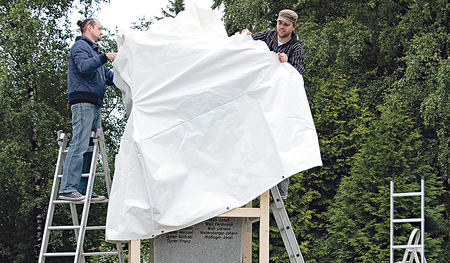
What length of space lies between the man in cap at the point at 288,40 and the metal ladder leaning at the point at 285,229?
1.11m

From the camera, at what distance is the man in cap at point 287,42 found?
13.7 feet

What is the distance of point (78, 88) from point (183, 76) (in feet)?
3.56

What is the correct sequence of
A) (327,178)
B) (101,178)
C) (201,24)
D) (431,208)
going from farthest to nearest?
(101,178)
(327,178)
(431,208)
(201,24)

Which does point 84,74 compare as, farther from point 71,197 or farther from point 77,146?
point 71,197

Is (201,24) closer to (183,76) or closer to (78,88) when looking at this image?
(183,76)

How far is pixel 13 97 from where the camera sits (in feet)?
40.6

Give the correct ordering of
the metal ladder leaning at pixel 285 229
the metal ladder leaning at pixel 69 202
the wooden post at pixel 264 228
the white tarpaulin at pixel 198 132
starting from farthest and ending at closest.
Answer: the metal ladder leaning at pixel 69 202
the metal ladder leaning at pixel 285 229
the wooden post at pixel 264 228
the white tarpaulin at pixel 198 132

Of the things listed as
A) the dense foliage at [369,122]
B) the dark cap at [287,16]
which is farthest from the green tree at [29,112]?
the dark cap at [287,16]

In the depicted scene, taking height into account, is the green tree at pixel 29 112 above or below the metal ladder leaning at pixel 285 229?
above

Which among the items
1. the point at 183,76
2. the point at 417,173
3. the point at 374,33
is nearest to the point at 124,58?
the point at 183,76

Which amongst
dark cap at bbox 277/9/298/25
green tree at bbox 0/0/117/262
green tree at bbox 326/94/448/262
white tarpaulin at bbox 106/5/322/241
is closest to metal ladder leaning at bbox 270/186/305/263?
white tarpaulin at bbox 106/5/322/241

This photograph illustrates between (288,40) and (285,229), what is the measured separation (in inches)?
64.5

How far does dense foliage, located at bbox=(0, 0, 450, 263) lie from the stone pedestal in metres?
5.41

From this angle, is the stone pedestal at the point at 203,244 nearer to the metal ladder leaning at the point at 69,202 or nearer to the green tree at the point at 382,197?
the metal ladder leaning at the point at 69,202
